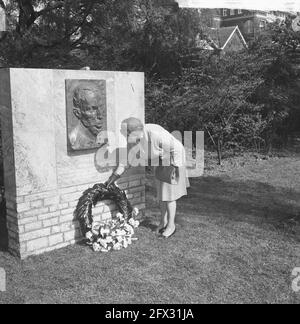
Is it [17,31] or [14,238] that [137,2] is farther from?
[14,238]

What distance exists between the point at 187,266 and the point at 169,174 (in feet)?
3.69

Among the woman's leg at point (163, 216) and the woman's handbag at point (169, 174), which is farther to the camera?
the woman's leg at point (163, 216)

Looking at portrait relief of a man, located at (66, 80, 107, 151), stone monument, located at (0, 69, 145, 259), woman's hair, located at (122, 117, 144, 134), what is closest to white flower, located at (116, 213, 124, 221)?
stone monument, located at (0, 69, 145, 259)

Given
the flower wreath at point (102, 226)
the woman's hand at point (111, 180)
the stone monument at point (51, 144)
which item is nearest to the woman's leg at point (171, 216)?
the flower wreath at point (102, 226)

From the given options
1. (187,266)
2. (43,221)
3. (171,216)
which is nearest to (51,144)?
(43,221)

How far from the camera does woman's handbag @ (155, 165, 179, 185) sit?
497cm

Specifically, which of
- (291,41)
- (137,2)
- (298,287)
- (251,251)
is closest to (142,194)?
(251,251)

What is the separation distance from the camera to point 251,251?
4762 millimetres

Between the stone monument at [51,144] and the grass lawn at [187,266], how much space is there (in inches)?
13.5

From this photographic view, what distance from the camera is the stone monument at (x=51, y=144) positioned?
431cm

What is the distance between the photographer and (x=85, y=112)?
4.80 m

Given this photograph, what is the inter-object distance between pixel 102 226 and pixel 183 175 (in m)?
1.15

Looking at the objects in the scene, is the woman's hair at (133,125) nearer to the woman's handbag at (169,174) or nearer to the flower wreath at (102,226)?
the woman's handbag at (169,174)

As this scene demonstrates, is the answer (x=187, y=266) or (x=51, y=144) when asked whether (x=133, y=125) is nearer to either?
(x=51, y=144)
